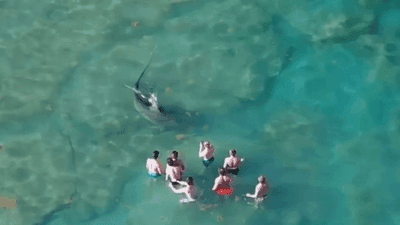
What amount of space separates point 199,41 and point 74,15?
430 cm

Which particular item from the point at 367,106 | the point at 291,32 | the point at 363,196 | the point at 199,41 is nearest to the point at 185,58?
the point at 199,41

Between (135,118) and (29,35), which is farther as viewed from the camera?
(29,35)

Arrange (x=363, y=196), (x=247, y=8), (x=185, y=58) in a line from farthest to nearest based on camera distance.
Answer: (x=247, y=8) < (x=185, y=58) < (x=363, y=196)

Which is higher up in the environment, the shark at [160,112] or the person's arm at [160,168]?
the shark at [160,112]

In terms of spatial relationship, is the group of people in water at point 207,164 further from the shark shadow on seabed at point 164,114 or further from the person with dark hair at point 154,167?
the shark shadow on seabed at point 164,114

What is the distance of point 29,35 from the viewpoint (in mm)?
15070

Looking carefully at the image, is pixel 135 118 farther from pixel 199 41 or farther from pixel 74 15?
pixel 74 15

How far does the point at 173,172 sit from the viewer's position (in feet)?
37.3

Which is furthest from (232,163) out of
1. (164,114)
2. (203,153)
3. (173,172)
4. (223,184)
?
(164,114)

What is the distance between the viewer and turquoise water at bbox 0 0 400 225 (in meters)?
12.1

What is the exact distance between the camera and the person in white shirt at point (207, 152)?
11625 mm

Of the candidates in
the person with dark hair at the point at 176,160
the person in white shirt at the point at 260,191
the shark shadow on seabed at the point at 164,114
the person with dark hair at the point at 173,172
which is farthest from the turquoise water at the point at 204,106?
the person with dark hair at the point at 176,160

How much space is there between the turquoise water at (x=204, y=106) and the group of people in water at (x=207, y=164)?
1.32ft

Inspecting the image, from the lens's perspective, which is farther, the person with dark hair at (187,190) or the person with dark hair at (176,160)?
the person with dark hair at (176,160)
